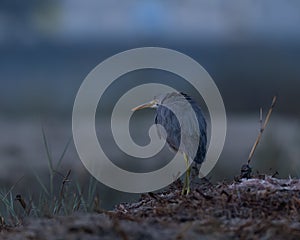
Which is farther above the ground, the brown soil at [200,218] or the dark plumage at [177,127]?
the dark plumage at [177,127]

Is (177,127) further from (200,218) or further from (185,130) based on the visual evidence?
(200,218)

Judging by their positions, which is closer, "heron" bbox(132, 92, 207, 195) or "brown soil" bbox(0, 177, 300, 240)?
"brown soil" bbox(0, 177, 300, 240)

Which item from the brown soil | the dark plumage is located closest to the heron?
the dark plumage

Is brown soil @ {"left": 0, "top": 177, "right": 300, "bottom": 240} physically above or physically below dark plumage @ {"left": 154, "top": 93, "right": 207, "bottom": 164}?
below

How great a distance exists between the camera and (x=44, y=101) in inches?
502

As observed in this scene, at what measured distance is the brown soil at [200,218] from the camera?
9.70 feet

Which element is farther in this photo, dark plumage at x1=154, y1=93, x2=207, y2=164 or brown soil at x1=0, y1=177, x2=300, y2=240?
dark plumage at x1=154, y1=93, x2=207, y2=164

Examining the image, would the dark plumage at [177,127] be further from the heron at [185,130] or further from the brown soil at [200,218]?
the brown soil at [200,218]

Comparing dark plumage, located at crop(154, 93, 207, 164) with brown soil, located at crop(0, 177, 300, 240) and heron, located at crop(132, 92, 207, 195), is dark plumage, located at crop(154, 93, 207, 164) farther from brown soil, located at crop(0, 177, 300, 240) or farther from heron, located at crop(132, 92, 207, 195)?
brown soil, located at crop(0, 177, 300, 240)

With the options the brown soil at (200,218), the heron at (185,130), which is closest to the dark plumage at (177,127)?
the heron at (185,130)

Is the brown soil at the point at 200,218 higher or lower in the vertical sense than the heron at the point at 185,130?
lower

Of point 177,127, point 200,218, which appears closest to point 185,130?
point 177,127

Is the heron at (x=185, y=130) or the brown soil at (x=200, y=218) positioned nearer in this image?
the brown soil at (x=200, y=218)

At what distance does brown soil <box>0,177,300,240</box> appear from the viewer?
2955 millimetres
